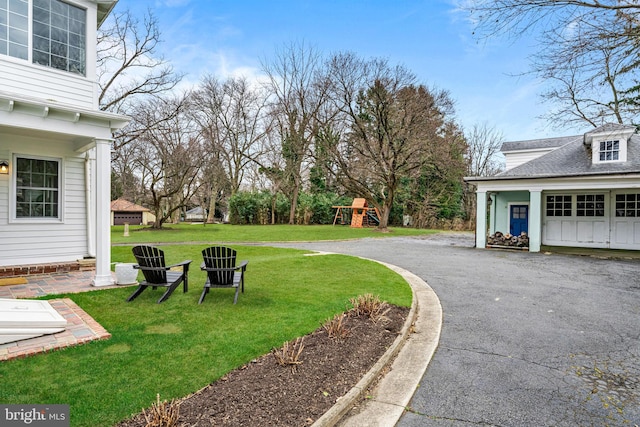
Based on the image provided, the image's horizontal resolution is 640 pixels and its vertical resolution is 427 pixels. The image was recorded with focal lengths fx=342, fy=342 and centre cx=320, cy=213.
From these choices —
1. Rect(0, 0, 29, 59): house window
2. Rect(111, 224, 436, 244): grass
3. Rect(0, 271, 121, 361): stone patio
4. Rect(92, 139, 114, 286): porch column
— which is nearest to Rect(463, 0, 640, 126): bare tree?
Rect(0, 271, 121, 361): stone patio

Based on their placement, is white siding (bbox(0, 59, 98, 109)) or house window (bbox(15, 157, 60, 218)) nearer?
white siding (bbox(0, 59, 98, 109))

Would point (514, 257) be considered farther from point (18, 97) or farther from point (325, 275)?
point (18, 97)

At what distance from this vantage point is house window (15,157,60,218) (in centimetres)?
766

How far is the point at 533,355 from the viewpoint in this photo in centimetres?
389

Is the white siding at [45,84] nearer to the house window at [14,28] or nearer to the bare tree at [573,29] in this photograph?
the house window at [14,28]

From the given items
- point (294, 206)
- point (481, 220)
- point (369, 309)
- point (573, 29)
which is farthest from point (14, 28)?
point (294, 206)

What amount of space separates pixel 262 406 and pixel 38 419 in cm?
165

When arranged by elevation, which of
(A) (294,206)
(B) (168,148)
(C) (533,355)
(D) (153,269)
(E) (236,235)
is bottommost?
(C) (533,355)

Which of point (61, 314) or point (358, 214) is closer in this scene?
point (61, 314)

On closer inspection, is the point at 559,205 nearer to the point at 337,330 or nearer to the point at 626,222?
the point at 626,222

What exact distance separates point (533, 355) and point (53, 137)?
32.3 ft

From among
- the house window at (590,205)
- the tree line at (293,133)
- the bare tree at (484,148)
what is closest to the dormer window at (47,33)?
the tree line at (293,133)

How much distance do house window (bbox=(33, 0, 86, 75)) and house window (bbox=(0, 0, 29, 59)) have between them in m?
0.15
